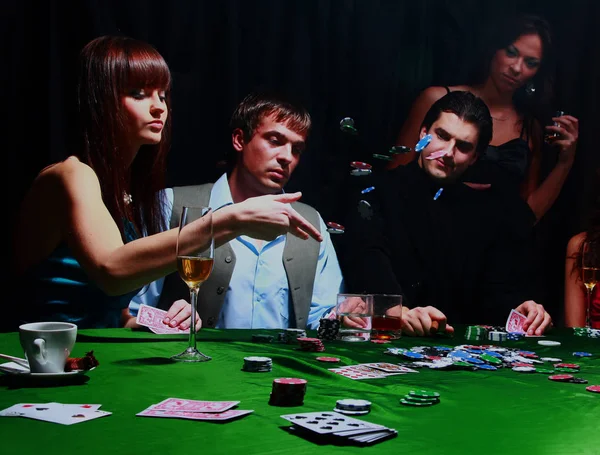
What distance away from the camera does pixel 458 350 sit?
1797mm

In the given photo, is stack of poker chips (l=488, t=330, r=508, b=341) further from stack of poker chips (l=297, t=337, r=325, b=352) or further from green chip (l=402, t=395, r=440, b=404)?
green chip (l=402, t=395, r=440, b=404)

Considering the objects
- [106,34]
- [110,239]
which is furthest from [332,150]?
[110,239]

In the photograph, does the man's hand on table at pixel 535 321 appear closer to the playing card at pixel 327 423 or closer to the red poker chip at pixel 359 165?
the red poker chip at pixel 359 165

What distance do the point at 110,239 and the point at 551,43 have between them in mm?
3414

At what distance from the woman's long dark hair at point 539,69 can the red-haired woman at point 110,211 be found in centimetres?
211

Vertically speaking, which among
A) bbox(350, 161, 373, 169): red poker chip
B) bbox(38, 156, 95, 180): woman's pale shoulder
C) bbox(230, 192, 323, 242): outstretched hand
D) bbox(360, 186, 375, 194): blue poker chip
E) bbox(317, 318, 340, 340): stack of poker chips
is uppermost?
bbox(350, 161, 373, 169): red poker chip

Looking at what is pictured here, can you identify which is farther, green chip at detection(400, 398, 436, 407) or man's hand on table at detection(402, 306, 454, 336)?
man's hand on table at detection(402, 306, 454, 336)

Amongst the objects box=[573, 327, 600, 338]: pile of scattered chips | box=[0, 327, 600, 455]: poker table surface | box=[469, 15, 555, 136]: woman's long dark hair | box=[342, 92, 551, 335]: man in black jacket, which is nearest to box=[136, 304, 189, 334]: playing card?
box=[0, 327, 600, 455]: poker table surface

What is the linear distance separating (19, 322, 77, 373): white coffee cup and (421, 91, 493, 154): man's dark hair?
3.10 m

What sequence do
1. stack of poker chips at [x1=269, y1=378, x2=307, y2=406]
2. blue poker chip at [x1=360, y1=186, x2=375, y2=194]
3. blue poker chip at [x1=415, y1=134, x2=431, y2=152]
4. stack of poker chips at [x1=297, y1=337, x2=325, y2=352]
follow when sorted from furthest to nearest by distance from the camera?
1. blue poker chip at [x1=415, y1=134, x2=431, y2=152]
2. blue poker chip at [x1=360, y1=186, x2=375, y2=194]
3. stack of poker chips at [x1=297, y1=337, x2=325, y2=352]
4. stack of poker chips at [x1=269, y1=378, x2=307, y2=406]

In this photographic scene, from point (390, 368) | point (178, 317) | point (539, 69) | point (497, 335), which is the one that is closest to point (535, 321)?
point (497, 335)

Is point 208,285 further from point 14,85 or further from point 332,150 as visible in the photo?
point 14,85

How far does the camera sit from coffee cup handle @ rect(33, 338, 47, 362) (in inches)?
48.6

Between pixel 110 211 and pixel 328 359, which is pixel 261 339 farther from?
pixel 110 211
